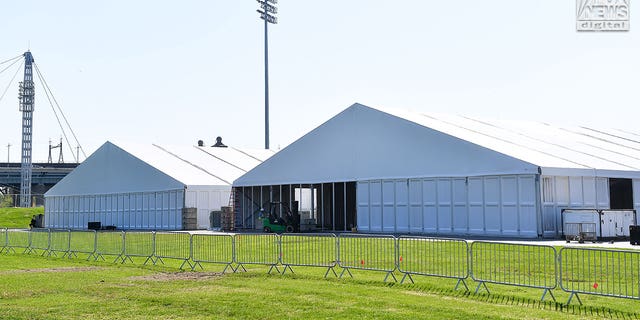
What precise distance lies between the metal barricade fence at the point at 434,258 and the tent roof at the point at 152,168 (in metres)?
32.6

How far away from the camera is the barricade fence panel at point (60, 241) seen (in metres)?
25.6

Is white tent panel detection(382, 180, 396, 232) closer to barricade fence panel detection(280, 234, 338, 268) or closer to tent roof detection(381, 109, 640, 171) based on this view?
tent roof detection(381, 109, 640, 171)

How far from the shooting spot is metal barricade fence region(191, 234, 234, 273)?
19.8m

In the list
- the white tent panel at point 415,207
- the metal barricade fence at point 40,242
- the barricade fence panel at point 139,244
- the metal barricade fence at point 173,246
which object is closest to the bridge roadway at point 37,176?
the white tent panel at point 415,207

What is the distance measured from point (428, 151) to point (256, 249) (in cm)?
1635

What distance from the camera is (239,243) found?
20.0 metres

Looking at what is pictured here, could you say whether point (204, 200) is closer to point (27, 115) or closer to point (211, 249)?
point (211, 249)

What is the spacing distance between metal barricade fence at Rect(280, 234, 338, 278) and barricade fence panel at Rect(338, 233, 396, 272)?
24 centimetres

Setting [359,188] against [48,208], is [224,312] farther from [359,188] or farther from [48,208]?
[48,208]

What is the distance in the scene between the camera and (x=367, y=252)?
57.6 feet

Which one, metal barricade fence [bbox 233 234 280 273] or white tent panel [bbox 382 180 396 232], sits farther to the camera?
white tent panel [bbox 382 180 396 232]

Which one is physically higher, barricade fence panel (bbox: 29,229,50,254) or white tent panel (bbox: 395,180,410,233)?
white tent panel (bbox: 395,180,410,233)

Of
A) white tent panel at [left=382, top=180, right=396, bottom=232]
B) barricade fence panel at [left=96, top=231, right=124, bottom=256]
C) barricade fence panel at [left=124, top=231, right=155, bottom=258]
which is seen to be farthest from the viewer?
white tent panel at [left=382, top=180, right=396, bottom=232]

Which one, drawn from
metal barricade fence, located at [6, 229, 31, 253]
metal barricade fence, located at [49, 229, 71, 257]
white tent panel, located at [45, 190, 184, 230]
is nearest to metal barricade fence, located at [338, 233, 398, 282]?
metal barricade fence, located at [49, 229, 71, 257]
